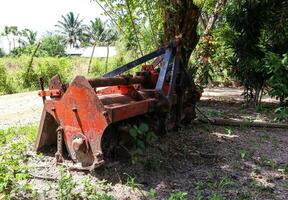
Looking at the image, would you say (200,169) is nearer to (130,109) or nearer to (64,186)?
(130,109)

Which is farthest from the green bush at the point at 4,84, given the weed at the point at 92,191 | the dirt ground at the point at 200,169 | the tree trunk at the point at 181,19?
the weed at the point at 92,191

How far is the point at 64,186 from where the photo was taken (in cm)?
396

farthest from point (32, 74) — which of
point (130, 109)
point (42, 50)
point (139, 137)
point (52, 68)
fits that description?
point (42, 50)

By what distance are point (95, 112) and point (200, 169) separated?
1417 millimetres

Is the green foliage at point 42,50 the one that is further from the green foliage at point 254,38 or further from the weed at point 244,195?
the weed at point 244,195

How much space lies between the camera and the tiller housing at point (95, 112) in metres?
4.24

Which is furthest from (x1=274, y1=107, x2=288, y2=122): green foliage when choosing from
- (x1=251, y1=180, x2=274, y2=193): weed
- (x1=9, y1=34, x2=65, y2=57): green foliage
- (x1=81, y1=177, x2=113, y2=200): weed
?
(x1=9, y1=34, x2=65, y2=57): green foliage

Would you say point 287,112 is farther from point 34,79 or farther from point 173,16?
point 34,79

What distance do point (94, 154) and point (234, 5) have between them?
613cm

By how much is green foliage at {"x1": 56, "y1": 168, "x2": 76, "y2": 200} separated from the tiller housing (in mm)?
293

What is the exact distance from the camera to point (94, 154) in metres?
4.27

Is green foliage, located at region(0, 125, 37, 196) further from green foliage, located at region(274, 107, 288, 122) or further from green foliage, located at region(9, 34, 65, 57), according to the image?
green foliage, located at region(9, 34, 65, 57)

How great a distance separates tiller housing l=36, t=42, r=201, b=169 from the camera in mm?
4242

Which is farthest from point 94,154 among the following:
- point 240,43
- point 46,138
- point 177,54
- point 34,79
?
point 34,79
